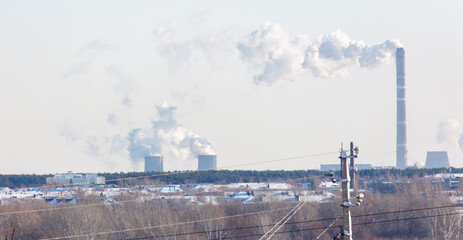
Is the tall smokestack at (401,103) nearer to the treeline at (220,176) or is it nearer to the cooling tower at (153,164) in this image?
the treeline at (220,176)

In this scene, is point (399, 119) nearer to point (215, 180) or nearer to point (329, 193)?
point (215, 180)

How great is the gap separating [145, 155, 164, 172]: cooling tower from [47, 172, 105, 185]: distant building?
7.20 metres

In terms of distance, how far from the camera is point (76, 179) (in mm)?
134625

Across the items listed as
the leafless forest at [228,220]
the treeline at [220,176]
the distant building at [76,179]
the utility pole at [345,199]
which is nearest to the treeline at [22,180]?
the distant building at [76,179]

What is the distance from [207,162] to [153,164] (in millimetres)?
8818

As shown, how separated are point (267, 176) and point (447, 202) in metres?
66.0

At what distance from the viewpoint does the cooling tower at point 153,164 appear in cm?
14140

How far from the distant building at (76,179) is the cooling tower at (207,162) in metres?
13.6

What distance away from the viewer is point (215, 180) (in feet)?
430

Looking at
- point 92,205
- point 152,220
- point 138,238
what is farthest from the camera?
point 92,205

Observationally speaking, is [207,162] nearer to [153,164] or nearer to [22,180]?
[153,164]

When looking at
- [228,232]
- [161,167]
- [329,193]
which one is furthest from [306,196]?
[161,167]

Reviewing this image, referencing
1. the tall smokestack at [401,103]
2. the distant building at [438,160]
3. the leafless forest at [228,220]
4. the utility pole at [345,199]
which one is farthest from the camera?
the distant building at [438,160]

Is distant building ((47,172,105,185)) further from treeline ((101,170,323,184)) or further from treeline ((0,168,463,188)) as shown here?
treeline ((101,170,323,184))
